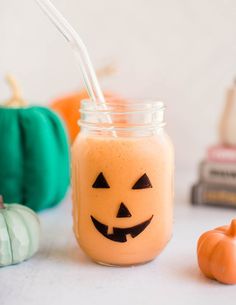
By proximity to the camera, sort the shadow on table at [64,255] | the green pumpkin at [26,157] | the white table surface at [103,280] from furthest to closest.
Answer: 1. the green pumpkin at [26,157]
2. the shadow on table at [64,255]
3. the white table surface at [103,280]

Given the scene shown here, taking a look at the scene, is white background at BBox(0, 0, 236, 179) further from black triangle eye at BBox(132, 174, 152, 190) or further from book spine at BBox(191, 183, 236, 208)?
black triangle eye at BBox(132, 174, 152, 190)

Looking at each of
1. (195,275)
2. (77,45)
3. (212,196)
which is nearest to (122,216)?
(195,275)

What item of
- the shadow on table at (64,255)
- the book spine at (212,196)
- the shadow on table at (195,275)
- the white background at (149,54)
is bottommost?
the shadow on table at (195,275)

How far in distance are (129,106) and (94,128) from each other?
2.4 inches

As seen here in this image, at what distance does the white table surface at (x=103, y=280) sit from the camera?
0.68 meters

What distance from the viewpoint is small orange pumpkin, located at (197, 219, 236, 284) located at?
711mm

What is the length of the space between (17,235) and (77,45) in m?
0.28

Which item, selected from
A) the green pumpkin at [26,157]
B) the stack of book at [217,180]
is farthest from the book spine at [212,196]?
the green pumpkin at [26,157]

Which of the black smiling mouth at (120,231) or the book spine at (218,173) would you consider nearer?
the black smiling mouth at (120,231)

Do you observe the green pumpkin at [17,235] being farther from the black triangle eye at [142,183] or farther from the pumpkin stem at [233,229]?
the pumpkin stem at [233,229]

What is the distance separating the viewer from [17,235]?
2.55ft

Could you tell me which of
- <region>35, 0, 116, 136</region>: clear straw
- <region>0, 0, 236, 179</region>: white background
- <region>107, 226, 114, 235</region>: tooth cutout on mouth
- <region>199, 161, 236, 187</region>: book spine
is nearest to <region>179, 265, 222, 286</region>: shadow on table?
<region>107, 226, 114, 235</region>: tooth cutout on mouth

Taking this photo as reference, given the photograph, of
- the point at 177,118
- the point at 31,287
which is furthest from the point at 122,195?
the point at 177,118

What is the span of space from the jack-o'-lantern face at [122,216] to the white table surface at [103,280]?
53 millimetres
